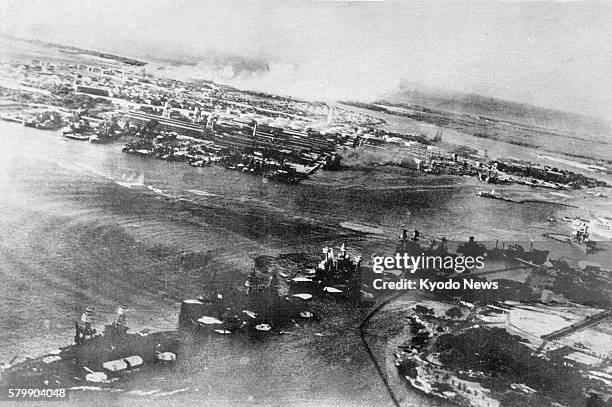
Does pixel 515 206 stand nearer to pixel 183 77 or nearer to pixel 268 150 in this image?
pixel 268 150

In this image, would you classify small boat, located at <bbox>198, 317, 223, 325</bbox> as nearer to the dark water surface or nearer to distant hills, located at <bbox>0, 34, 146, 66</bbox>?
the dark water surface

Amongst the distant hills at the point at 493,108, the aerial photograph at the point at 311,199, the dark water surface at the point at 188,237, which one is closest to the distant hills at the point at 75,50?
the aerial photograph at the point at 311,199

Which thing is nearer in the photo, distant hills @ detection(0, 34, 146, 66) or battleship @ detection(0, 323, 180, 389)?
battleship @ detection(0, 323, 180, 389)

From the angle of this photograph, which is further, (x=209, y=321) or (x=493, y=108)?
(x=493, y=108)

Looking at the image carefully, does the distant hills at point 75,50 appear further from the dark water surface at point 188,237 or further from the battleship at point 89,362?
the battleship at point 89,362

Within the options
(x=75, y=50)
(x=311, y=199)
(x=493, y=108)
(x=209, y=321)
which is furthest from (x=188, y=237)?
(x=493, y=108)

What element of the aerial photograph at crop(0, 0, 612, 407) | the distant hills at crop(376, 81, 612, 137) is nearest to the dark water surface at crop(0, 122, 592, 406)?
the aerial photograph at crop(0, 0, 612, 407)

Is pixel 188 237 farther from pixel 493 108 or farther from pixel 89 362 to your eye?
pixel 493 108

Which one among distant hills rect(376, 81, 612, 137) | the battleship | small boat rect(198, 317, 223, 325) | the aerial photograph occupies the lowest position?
the battleship

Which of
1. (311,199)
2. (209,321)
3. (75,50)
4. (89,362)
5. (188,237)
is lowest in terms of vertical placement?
(89,362)
